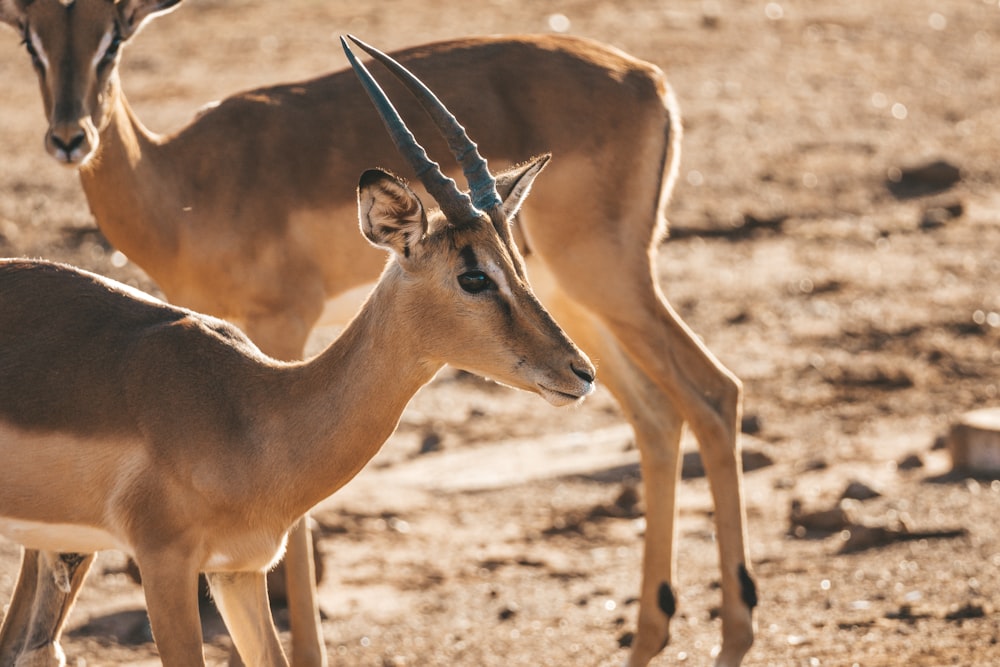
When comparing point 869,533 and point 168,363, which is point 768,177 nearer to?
point 869,533

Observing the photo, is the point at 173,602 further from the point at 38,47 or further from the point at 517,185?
the point at 38,47

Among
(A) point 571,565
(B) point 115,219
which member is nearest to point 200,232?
(B) point 115,219

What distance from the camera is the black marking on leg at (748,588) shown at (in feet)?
24.5

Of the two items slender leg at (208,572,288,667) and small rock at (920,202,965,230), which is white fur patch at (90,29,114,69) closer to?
slender leg at (208,572,288,667)

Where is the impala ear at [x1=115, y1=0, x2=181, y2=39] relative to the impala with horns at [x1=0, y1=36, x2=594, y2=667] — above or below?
above

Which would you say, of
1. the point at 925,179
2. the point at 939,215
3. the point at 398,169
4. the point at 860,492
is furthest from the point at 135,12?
the point at 925,179

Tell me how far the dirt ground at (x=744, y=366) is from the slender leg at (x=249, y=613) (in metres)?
1.70

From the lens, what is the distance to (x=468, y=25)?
55.4 feet

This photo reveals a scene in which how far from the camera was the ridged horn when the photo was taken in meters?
5.46

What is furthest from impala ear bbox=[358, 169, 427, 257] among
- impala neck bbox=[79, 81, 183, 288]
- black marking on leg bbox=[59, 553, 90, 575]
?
impala neck bbox=[79, 81, 183, 288]

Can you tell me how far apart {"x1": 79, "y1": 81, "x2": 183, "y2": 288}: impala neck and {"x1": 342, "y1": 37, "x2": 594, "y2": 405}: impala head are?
89.3 inches

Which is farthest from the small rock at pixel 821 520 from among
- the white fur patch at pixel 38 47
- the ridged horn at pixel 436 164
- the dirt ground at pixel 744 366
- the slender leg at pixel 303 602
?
the white fur patch at pixel 38 47

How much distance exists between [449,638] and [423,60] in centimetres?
252

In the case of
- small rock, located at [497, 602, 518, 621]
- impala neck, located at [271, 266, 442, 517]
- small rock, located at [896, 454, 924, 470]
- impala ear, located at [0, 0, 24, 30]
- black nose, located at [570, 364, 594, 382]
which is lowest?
small rock, located at [896, 454, 924, 470]
